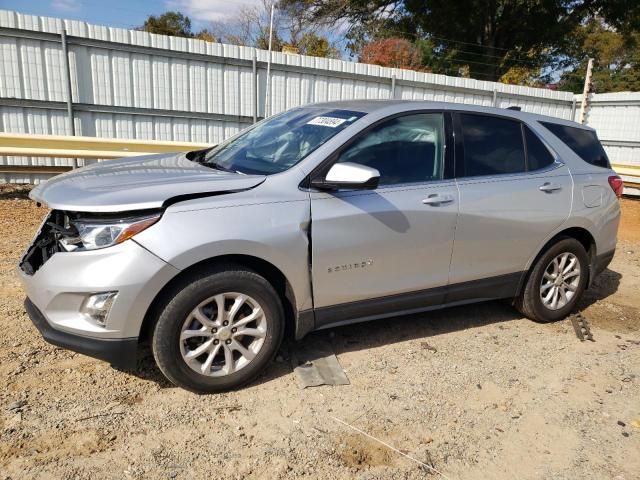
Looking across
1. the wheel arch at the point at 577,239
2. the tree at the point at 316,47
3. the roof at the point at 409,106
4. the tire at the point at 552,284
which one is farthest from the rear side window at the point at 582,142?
the tree at the point at 316,47

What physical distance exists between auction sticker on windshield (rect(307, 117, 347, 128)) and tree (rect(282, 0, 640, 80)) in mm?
18113

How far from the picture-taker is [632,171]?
12398mm

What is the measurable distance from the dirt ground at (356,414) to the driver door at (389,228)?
478mm

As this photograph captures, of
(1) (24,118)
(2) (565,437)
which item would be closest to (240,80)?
(1) (24,118)

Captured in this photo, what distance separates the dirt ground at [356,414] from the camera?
2676 millimetres

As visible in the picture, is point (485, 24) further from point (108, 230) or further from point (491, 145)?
point (108, 230)

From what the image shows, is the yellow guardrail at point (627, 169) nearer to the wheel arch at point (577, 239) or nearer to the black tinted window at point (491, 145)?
the wheel arch at point (577, 239)

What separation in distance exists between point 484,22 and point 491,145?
64.8 feet

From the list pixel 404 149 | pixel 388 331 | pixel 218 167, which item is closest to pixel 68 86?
pixel 218 167

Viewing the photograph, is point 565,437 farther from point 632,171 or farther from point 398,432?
point 632,171

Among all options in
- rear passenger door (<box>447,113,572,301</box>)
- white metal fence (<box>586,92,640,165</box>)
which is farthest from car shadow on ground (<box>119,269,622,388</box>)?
white metal fence (<box>586,92,640,165</box>)

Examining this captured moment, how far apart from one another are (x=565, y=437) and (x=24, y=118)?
906 cm

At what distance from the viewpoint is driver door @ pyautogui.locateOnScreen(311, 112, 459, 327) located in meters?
3.38

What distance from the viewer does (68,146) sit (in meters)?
8.34
